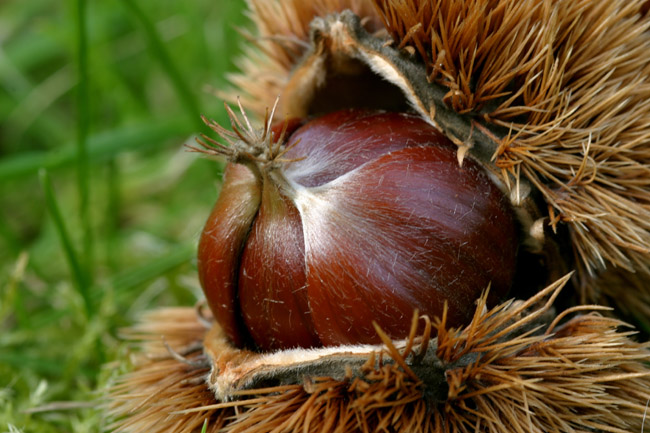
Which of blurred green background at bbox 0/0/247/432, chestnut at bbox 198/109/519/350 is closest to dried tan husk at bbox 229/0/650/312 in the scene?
chestnut at bbox 198/109/519/350

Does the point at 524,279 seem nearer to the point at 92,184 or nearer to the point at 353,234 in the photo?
the point at 353,234

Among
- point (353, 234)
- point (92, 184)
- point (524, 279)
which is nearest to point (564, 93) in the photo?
point (524, 279)

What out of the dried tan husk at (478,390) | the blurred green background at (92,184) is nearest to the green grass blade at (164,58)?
the blurred green background at (92,184)

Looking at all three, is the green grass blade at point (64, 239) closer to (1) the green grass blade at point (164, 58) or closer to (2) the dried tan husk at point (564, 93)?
(1) the green grass blade at point (164, 58)

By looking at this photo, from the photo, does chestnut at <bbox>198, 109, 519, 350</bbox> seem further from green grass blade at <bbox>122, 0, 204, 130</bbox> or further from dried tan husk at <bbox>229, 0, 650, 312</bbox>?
green grass blade at <bbox>122, 0, 204, 130</bbox>

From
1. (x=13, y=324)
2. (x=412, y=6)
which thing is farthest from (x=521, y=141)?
(x=13, y=324)

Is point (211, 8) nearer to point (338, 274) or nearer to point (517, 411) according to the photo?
point (338, 274)
